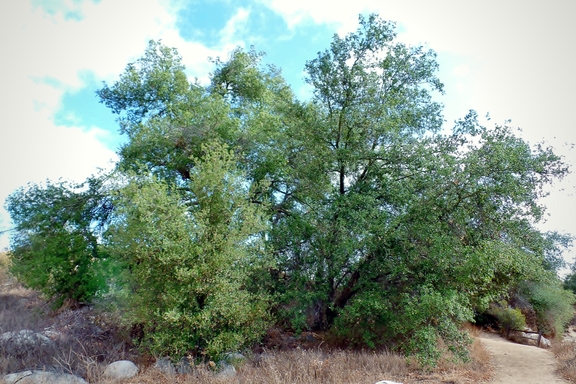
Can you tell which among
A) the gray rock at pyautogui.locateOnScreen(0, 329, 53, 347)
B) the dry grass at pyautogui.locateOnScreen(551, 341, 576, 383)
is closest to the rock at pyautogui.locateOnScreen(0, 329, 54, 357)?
the gray rock at pyautogui.locateOnScreen(0, 329, 53, 347)

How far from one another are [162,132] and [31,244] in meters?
6.60

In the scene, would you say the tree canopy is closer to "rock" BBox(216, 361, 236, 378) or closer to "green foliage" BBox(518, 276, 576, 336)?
"rock" BBox(216, 361, 236, 378)

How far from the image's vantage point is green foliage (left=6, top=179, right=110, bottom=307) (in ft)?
45.1

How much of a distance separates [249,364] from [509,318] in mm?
17683

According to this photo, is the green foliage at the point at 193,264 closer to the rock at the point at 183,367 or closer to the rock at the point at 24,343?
the rock at the point at 183,367

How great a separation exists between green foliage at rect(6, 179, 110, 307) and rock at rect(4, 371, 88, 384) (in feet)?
16.3

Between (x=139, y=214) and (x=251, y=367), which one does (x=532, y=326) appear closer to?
(x=251, y=367)

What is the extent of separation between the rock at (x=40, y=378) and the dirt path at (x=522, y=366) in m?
10.1

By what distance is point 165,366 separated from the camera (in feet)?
30.8

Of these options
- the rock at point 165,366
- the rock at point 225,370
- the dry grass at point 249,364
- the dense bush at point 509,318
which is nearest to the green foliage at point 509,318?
the dense bush at point 509,318

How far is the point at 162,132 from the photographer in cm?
1404

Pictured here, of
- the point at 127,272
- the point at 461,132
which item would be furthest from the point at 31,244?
the point at 461,132

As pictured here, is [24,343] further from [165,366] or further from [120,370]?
[165,366]

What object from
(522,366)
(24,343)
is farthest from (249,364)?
(522,366)
